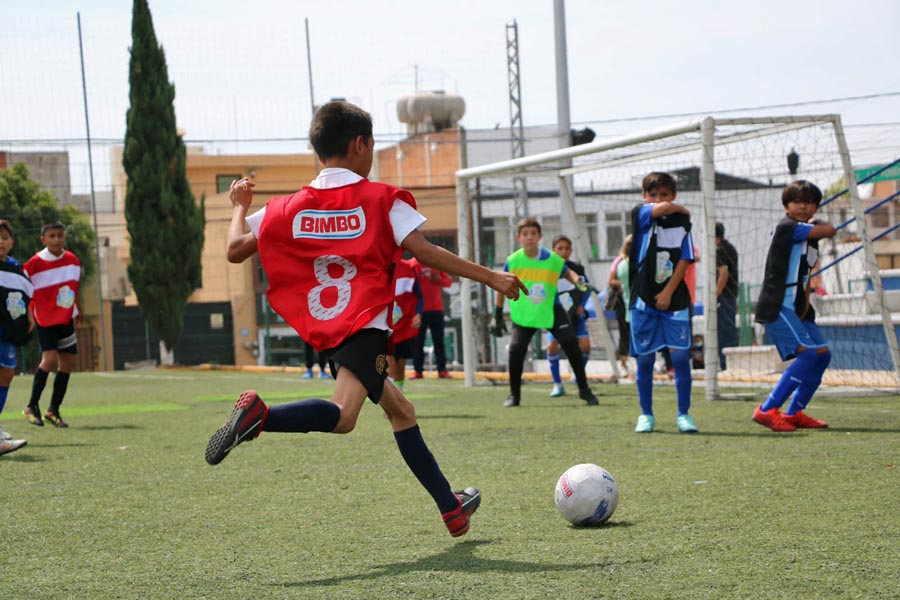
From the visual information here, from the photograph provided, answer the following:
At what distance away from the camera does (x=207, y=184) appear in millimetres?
47625

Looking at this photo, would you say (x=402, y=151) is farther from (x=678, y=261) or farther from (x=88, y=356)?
(x=678, y=261)

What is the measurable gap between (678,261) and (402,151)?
35.1 m

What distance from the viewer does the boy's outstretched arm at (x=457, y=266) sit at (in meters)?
4.14

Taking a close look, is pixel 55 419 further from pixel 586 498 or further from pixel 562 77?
pixel 562 77

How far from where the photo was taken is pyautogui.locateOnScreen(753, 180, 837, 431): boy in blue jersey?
795 cm

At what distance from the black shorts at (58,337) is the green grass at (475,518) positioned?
1.17m

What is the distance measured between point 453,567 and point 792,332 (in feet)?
15.5

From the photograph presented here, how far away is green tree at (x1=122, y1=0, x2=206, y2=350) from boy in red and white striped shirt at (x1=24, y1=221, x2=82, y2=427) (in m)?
19.2

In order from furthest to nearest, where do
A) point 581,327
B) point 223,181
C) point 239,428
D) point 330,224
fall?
1. point 223,181
2. point 581,327
3. point 330,224
4. point 239,428

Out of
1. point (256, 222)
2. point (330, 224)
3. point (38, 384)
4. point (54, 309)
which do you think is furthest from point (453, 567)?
point (38, 384)

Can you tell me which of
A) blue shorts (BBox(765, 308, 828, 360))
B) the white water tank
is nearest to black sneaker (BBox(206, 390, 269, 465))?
blue shorts (BBox(765, 308, 828, 360))

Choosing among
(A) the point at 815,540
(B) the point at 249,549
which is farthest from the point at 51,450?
(A) the point at 815,540

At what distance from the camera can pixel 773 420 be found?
26.6 ft

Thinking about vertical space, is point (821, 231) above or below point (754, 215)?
below
